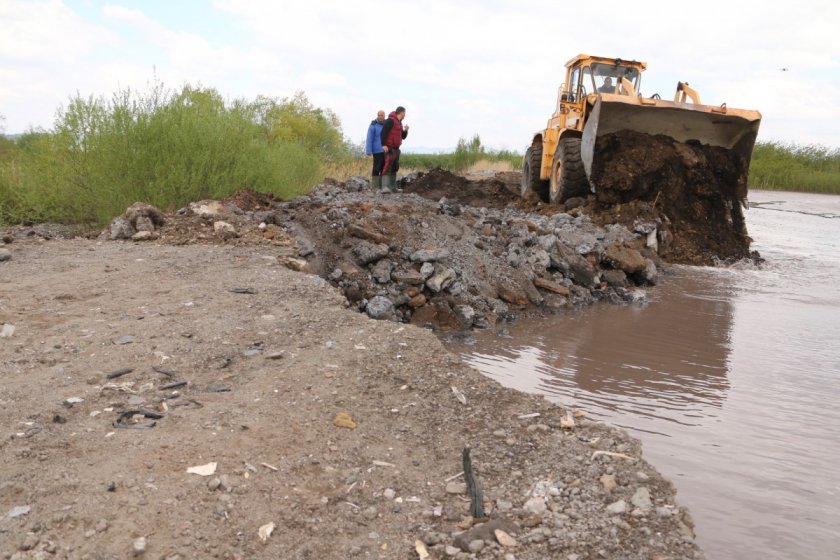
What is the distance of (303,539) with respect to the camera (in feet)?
8.81

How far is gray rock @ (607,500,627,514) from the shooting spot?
288cm

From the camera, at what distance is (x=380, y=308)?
261 inches

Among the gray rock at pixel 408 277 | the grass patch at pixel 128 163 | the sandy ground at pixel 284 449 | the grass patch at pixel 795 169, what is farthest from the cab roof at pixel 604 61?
the grass patch at pixel 795 169

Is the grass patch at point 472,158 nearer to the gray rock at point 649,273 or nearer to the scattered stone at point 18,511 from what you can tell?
the gray rock at point 649,273

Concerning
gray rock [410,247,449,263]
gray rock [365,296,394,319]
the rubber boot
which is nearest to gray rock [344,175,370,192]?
the rubber boot

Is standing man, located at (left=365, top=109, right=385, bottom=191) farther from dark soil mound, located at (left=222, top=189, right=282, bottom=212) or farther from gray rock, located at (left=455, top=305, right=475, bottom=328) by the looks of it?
gray rock, located at (left=455, top=305, right=475, bottom=328)

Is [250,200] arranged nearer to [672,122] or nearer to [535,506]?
[535,506]

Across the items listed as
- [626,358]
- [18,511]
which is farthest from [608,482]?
[626,358]

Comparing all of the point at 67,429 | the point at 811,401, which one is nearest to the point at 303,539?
the point at 67,429

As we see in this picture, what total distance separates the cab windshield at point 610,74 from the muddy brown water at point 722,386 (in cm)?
496

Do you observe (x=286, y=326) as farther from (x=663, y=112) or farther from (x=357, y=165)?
(x=357, y=165)

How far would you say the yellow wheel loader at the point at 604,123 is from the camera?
11.0 m

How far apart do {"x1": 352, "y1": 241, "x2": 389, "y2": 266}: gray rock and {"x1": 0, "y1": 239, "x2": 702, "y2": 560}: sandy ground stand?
213 cm

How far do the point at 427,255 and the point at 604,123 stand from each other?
541 centimetres
